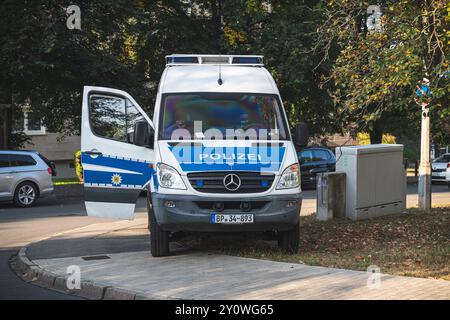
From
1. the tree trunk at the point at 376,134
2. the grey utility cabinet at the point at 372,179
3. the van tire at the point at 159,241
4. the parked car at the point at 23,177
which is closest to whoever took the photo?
the van tire at the point at 159,241

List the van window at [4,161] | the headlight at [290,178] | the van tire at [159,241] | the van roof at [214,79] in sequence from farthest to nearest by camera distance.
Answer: the van window at [4,161] < the van roof at [214,79] < the van tire at [159,241] < the headlight at [290,178]

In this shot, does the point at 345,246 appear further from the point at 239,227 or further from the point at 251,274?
the point at 251,274

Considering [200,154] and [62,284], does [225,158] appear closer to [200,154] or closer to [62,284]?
[200,154]

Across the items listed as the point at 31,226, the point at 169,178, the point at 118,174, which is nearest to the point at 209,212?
the point at 169,178

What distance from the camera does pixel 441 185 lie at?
33.3 metres

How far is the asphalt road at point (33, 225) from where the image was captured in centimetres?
850

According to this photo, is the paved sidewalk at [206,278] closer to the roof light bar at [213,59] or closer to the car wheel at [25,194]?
the roof light bar at [213,59]

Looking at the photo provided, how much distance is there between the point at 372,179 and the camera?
1503cm

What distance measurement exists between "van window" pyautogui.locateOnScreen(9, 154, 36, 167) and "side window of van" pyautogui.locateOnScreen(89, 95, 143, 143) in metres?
9.76

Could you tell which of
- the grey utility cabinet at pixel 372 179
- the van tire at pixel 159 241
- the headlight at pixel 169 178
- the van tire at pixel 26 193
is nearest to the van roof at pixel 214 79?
the headlight at pixel 169 178

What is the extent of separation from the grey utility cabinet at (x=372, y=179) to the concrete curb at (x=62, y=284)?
700cm

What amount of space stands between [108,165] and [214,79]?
2.18 meters

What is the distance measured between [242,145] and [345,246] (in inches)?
104

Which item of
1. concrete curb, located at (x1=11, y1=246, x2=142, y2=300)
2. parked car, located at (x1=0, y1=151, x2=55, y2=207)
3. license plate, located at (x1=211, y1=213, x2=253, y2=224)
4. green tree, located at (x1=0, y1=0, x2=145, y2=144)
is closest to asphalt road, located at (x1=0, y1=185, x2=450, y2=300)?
concrete curb, located at (x1=11, y1=246, x2=142, y2=300)
